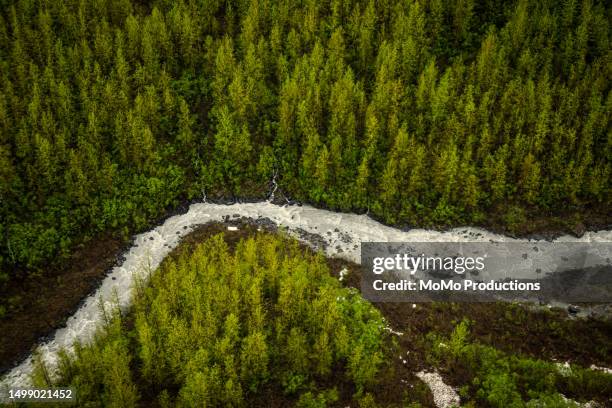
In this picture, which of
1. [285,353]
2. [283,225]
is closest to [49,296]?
[285,353]

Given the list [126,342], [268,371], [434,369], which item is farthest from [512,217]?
[126,342]

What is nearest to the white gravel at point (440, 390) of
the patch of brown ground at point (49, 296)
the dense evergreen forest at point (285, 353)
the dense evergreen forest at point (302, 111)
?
the dense evergreen forest at point (285, 353)

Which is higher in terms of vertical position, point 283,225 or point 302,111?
point 302,111

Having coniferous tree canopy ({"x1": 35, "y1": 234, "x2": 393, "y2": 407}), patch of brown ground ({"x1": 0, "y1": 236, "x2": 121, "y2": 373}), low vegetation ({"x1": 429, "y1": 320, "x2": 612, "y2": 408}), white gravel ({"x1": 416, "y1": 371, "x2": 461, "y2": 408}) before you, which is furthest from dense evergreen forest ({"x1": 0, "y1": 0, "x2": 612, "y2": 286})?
A: white gravel ({"x1": 416, "y1": 371, "x2": 461, "y2": 408})

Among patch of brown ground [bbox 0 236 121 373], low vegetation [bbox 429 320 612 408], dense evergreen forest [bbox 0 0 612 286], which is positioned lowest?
low vegetation [bbox 429 320 612 408]

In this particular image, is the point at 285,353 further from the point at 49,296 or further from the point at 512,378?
the point at 49,296

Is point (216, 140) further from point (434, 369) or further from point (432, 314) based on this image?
point (434, 369)

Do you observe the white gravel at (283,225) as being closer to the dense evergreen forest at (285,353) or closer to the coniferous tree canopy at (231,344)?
the dense evergreen forest at (285,353)

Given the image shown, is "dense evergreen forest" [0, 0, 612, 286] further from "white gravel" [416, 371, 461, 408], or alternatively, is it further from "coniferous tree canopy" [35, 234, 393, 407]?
"white gravel" [416, 371, 461, 408]
